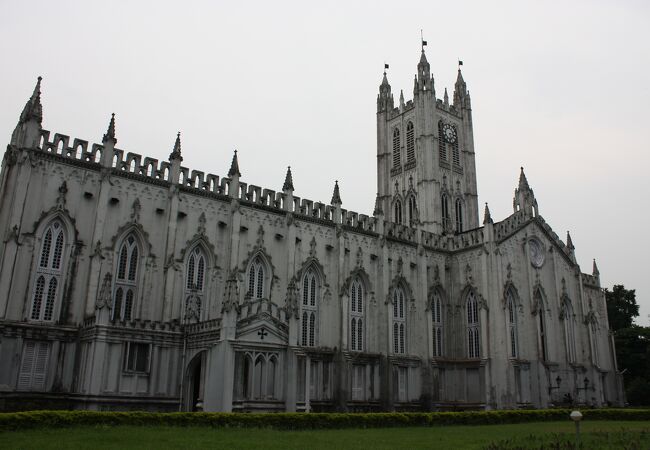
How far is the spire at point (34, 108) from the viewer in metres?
35.1

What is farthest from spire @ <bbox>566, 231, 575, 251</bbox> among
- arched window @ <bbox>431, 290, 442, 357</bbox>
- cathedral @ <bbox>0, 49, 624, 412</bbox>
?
arched window @ <bbox>431, 290, 442, 357</bbox>

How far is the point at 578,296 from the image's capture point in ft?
196

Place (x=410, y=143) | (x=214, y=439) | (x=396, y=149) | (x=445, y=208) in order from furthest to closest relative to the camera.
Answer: (x=396, y=149), (x=410, y=143), (x=445, y=208), (x=214, y=439)

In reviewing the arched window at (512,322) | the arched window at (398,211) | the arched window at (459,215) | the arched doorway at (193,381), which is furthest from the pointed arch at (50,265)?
the arched window at (459,215)

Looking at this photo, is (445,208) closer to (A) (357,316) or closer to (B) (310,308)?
(A) (357,316)

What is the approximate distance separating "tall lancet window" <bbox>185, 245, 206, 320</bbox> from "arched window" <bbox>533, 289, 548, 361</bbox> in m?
31.3

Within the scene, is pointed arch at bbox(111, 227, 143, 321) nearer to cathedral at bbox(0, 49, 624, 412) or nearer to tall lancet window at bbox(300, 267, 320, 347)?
cathedral at bbox(0, 49, 624, 412)

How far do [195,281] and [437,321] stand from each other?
76.8 ft

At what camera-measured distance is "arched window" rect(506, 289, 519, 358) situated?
52094 millimetres

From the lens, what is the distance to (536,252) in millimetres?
57344

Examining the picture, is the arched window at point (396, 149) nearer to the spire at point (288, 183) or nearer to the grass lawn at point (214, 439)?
the spire at point (288, 183)

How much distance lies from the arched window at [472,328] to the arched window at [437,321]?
2.39 metres

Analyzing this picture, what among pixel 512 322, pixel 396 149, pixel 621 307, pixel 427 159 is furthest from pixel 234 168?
pixel 621 307

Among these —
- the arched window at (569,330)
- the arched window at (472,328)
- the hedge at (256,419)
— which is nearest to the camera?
the hedge at (256,419)
